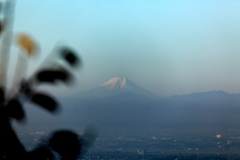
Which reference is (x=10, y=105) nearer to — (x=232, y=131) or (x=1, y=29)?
(x=1, y=29)

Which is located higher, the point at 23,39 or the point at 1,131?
the point at 23,39

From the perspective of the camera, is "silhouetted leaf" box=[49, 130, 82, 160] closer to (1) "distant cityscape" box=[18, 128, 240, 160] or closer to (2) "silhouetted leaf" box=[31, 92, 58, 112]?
(2) "silhouetted leaf" box=[31, 92, 58, 112]

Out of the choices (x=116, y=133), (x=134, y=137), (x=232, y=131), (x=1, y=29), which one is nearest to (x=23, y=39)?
(x=1, y=29)

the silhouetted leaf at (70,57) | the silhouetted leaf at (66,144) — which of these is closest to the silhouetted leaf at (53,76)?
the silhouetted leaf at (70,57)

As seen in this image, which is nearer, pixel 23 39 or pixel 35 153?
pixel 23 39

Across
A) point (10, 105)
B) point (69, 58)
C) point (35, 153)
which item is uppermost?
point (69, 58)

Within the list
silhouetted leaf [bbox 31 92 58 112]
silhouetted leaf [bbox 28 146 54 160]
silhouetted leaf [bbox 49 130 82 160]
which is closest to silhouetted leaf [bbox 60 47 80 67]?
silhouetted leaf [bbox 31 92 58 112]

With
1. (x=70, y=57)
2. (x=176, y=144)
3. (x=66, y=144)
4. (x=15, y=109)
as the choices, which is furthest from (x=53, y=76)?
(x=176, y=144)
